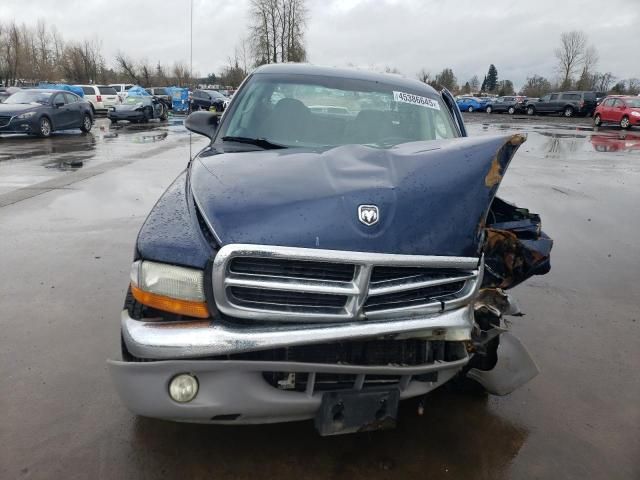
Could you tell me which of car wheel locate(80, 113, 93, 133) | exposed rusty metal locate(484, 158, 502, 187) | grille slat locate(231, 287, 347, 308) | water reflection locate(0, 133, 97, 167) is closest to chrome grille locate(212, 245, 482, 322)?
grille slat locate(231, 287, 347, 308)

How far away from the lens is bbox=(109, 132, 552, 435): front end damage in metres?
1.88

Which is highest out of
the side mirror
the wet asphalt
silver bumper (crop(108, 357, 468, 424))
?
the side mirror

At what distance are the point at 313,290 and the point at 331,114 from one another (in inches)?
80.1

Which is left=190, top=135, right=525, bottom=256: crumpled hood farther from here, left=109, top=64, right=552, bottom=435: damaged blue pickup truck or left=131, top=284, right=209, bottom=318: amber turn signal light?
left=131, top=284, right=209, bottom=318: amber turn signal light

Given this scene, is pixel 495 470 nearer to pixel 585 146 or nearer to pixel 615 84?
pixel 585 146

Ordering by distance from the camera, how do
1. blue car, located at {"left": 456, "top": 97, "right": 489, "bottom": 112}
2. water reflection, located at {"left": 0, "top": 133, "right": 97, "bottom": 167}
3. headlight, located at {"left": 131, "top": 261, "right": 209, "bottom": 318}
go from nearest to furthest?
headlight, located at {"left": 131, "top": 261, "right": 209, "bottom": 318} < water reflection, located at {"left": 0, "top": 133, "right": 97, "bottom": 167} < blue car, located at {"left": 456, "top": 97, "right": 489, "bottom": 112}

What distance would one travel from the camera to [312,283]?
75.7 inches

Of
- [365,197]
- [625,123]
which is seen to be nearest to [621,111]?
[625,123]

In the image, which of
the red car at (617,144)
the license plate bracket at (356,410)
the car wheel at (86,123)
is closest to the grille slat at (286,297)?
the license plate bracket at (356,410)

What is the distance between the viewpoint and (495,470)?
2.33m

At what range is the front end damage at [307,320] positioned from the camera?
1.88m

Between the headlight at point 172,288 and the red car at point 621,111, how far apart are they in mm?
28986

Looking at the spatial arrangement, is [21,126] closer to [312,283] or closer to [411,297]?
[312,283]

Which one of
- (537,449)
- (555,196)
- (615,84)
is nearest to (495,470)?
(537,449)
